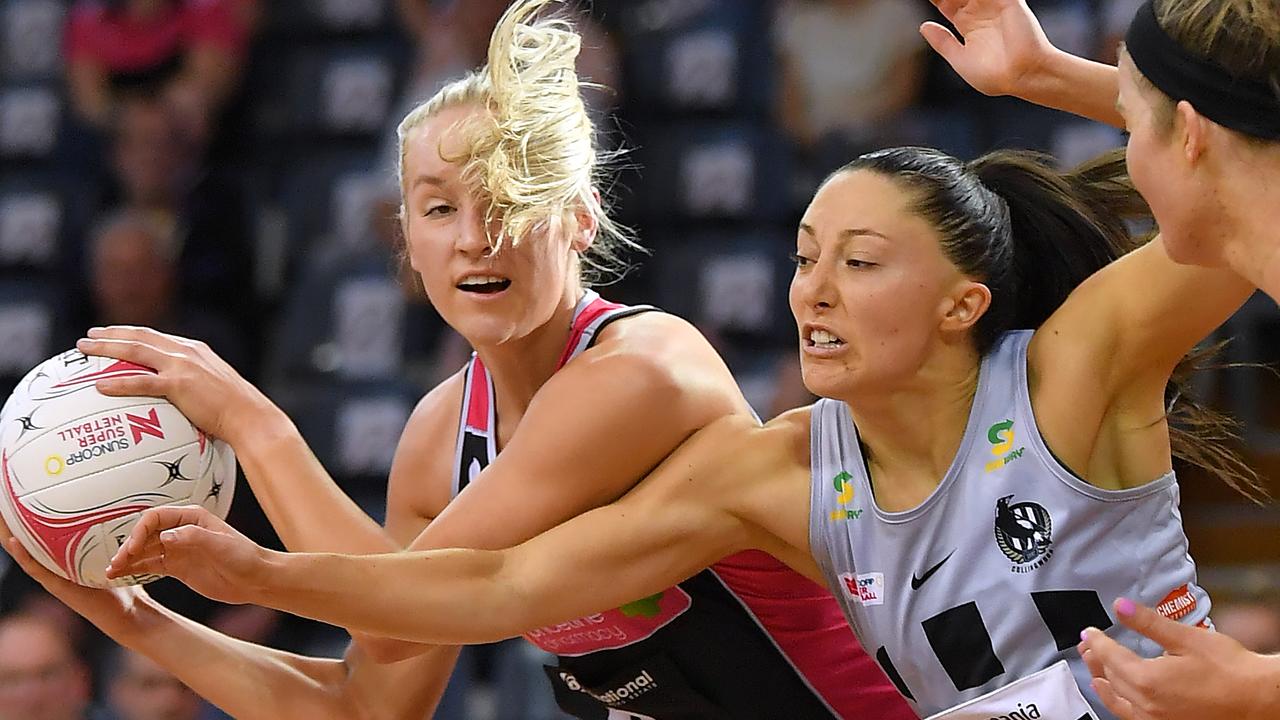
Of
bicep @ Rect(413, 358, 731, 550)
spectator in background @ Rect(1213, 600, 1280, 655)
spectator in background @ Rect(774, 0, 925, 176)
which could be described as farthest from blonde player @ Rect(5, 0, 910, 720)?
spectator in background @ Rect(774, 0, 925, 176)

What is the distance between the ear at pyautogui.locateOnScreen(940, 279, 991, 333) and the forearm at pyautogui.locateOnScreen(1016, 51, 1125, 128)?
1.05 ft

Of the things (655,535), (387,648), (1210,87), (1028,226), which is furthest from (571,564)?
(1210,87)

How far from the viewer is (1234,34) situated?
2008 mm

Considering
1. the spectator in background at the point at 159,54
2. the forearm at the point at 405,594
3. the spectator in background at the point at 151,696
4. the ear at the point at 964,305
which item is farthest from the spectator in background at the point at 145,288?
the ear at the point at 964,305

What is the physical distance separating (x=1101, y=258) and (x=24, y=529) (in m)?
1.71

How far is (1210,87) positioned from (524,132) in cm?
112

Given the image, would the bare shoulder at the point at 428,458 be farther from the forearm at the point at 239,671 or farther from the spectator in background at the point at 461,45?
the spectator in background at the point at 461,45

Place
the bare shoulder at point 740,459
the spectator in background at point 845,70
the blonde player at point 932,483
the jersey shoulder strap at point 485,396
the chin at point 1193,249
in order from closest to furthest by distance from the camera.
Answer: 1. the chin at point 1193,249
2. the blonde player at point 932,483
3. the bare shoulder at point 740,459
4. the jersey shoulder strap at point 485,396
5. the spectator in background at point 845,70

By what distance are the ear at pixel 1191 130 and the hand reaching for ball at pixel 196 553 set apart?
1.28 m

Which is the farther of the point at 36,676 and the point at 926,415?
the point at 36,676

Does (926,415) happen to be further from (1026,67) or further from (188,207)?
(188,207)

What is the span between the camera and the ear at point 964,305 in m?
2.46

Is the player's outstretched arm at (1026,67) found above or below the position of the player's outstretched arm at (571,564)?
above

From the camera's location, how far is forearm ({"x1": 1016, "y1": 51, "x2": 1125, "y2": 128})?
2.51 m
